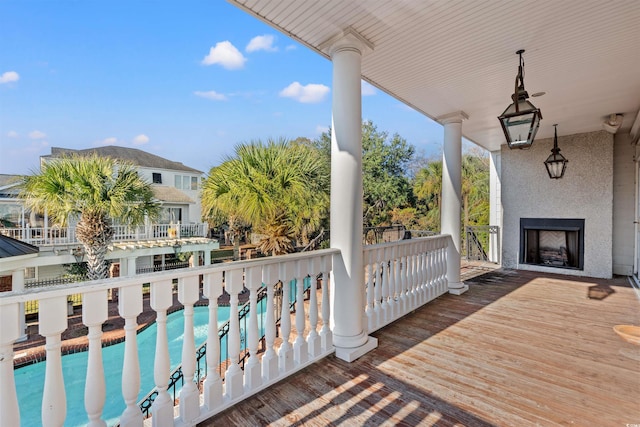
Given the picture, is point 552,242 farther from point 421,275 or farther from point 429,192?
point 429,192

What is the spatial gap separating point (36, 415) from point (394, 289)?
15.5ft

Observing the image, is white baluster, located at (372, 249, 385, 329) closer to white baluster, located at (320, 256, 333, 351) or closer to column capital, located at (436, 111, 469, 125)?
white baluster, located at (320, 256, 333, 351)

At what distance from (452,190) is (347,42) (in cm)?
266

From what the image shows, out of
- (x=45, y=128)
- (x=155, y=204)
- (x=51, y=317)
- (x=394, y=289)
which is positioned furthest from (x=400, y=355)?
(x=45, y=128)

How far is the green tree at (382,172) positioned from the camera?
1268cm

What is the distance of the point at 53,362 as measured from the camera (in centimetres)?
114

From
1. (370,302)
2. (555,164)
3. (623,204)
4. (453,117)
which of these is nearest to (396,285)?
(370,302)

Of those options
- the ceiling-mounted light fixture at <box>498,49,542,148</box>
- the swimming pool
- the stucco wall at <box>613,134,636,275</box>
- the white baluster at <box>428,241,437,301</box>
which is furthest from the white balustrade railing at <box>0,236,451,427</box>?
the stucco wall at <box>613,134,636,275</box>

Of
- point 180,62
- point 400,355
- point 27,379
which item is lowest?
point 27,379

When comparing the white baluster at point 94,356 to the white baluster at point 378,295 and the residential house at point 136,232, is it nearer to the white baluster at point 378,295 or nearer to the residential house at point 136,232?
the white baluster at point 378,295

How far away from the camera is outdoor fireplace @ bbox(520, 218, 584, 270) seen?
532 cm

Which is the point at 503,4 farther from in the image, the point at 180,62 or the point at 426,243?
the point at 180,62

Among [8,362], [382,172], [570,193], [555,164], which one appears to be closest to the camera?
[8,362]

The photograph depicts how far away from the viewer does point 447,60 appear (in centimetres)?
273
